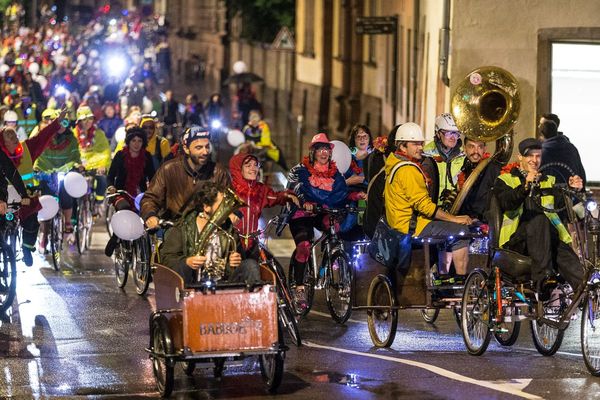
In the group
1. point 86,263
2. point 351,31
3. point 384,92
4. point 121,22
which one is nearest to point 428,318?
point 86,263

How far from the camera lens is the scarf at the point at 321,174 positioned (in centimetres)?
1648

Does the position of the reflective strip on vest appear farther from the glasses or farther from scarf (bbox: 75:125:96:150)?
the glasses

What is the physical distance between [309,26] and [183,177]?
123 ft

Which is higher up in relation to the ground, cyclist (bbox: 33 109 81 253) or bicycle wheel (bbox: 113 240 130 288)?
cyclist (bbox: 33 109 81 253)

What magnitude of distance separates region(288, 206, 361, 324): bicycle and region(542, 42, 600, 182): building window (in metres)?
6.90

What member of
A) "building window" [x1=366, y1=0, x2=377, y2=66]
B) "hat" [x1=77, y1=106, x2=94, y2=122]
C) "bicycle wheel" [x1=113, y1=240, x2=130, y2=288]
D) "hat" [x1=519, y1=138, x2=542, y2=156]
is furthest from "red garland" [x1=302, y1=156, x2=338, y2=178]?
"building window" [x1=366, y1=0, x2=377, y2=66]

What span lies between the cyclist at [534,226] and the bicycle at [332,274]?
7.29ft

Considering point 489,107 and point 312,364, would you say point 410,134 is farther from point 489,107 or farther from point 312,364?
point 489,107

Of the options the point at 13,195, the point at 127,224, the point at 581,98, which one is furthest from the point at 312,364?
the point at 581,98

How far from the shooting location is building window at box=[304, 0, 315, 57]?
51344 millimetres

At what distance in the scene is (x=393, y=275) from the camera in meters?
14.6

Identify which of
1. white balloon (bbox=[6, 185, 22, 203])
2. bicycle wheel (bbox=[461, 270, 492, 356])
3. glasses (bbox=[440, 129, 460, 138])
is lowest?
bicycle wheel (bbox=[461, 270, 492, 356])

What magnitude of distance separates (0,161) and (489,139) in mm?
4756

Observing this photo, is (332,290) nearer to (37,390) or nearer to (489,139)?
(489,139)
